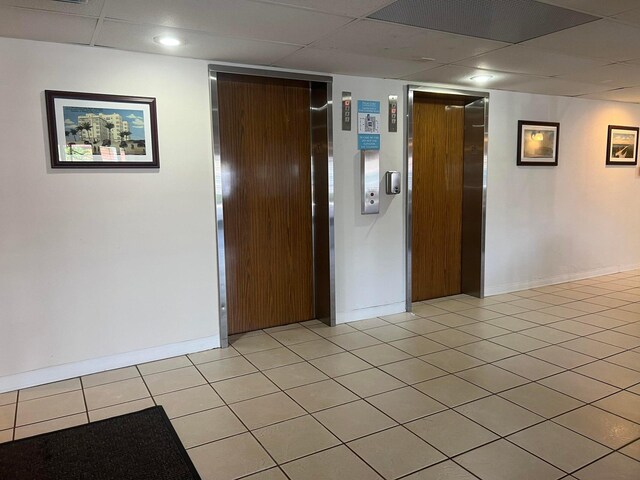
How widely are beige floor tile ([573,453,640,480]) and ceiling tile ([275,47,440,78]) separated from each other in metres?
3.05

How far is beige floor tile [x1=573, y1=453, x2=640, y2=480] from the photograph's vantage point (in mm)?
2176

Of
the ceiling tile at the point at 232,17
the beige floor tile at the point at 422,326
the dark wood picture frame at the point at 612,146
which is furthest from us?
the dark wood picture frame at the point at 612,146

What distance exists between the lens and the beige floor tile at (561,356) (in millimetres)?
3518

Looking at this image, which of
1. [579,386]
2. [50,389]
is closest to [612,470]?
[579,386]

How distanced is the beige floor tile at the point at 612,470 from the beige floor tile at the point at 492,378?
821 millimetres

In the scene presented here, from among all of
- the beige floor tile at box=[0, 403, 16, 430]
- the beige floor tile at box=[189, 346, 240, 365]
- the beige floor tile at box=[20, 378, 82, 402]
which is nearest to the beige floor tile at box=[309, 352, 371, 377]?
the beige floor tile at box=[189, 346, 240, 365]

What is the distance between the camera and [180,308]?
148 inches

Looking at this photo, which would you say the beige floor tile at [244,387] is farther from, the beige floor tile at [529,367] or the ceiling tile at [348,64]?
the ceiling tile at [348,64]

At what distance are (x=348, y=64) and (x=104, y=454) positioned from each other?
10.8 ft

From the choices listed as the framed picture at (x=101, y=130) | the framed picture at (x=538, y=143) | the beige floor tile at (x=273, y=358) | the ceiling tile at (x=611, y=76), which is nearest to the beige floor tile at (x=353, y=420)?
the beige floor tile at (x=273, y=358)

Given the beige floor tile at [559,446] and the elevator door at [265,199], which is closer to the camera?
the beige floor tile at [559,446]

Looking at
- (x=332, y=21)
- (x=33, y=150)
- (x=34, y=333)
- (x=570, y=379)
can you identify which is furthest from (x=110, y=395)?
(x=570, y=379)

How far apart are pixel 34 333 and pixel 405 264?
Result: 3.35 m

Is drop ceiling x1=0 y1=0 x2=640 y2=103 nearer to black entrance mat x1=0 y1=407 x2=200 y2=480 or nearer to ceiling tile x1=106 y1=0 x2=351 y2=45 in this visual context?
ceiling tile x1=106 y1=0 x2=351 y2=45
